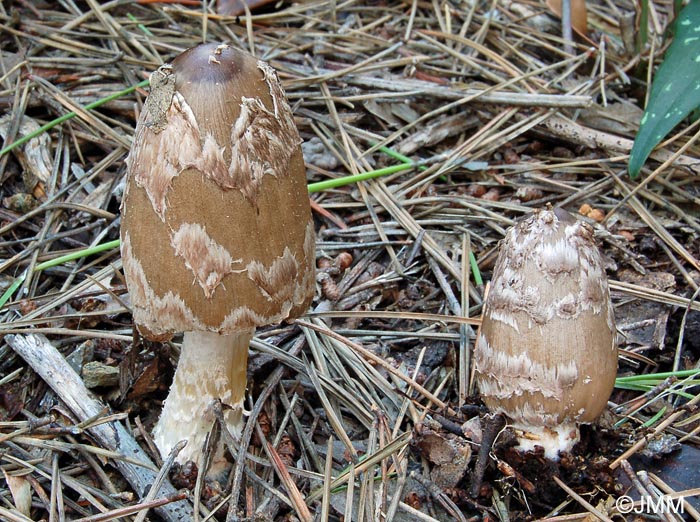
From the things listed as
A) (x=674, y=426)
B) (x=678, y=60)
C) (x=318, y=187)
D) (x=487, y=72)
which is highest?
(x=678, y=60)

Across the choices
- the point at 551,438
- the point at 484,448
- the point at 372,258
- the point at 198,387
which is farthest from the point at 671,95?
the point at 198,387

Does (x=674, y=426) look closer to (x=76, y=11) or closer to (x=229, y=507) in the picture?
(x=229, y=507)

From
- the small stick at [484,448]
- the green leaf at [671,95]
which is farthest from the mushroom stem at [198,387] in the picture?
the green leaf at [671,95]

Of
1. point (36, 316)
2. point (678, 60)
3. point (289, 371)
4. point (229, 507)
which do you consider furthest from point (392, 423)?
point (678, 60)

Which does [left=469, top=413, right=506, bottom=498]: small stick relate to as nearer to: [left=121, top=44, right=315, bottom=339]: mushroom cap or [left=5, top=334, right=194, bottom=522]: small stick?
[left=121, top=44, right=315, bottom=339]: mushroom cap

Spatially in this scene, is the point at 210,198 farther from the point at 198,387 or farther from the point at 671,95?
the point at 671,95

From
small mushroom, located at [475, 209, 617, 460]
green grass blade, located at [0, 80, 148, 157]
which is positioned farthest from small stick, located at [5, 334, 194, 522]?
small mushroom, located at [475, 209, 617, 460]
